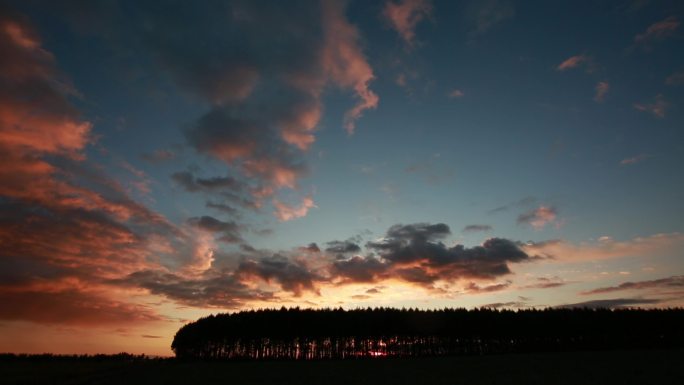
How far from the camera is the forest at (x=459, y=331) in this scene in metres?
89.9

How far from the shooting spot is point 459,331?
92.2 meters

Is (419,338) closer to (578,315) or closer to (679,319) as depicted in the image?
(578,315)

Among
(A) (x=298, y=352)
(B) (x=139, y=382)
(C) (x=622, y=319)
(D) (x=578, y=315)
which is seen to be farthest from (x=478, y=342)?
(B) (x=139, y=382)

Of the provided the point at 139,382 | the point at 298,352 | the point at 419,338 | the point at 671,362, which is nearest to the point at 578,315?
the point at 419,338

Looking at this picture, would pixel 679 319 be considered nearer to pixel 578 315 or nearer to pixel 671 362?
pixel 578 315

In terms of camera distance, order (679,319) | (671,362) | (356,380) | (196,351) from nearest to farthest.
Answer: (356,380), (671,362), (679,319), (196,351)

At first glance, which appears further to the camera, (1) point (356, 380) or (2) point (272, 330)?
(2) point (272, 330)

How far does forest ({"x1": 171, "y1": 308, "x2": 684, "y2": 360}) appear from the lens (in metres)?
89.9

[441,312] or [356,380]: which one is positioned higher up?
[441,312]

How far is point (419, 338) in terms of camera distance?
93625 millimetres

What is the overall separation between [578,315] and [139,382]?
292ft

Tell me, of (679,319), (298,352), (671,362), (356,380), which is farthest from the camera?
(298,352)

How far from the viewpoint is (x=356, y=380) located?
43.3m

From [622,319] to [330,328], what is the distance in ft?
214
